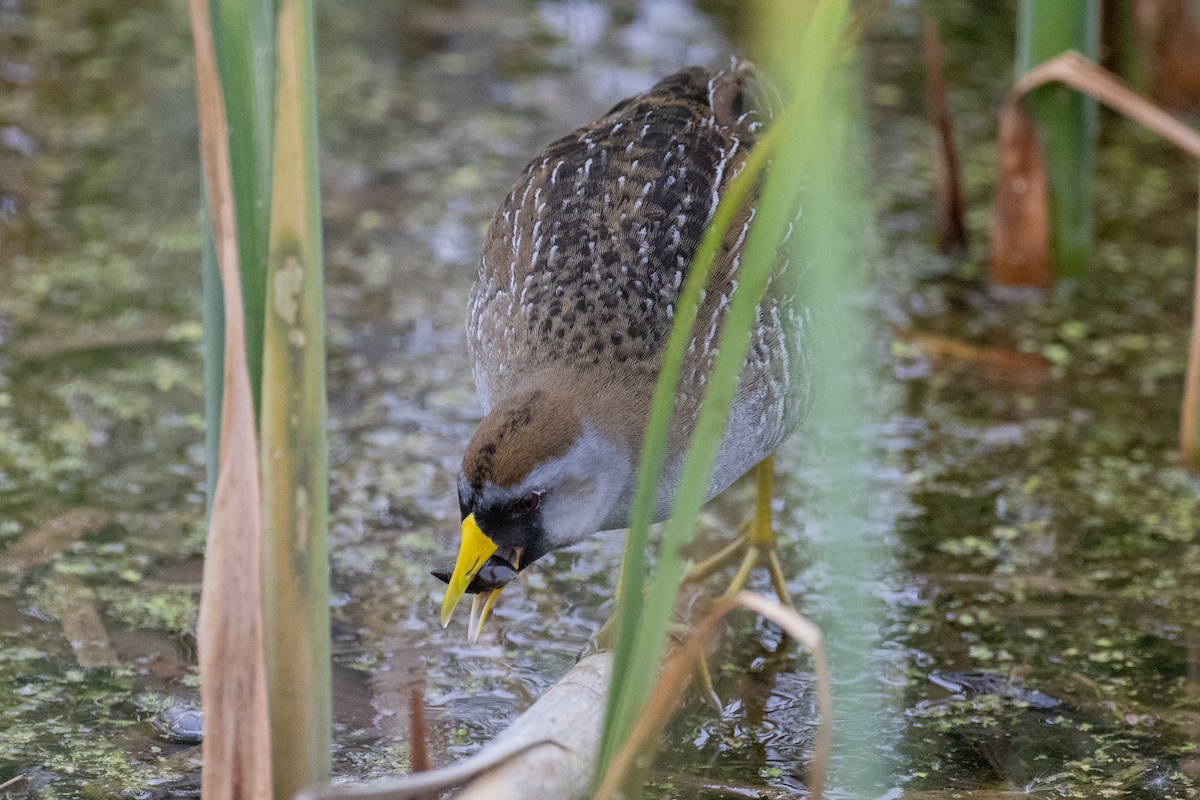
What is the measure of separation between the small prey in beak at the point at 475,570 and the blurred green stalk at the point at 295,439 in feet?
1.16

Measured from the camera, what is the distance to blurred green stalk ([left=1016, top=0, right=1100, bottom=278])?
A: 4453 millimetres

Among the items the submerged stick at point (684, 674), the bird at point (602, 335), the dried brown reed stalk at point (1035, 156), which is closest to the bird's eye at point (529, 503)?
the bird at point (602, 335)

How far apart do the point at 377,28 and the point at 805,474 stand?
327 centimetres

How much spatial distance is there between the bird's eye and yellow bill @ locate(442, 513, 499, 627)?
0.27 feet

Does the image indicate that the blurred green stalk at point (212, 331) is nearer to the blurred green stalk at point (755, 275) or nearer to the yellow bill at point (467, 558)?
the yellow bill at point (467, 558)

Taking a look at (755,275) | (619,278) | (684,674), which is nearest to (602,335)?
(619,278)

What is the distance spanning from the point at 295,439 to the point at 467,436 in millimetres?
1959

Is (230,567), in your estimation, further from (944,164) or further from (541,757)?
(944,164)

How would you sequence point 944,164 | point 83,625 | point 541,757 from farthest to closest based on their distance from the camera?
point 944,164 → point 83,625 → point 541,757

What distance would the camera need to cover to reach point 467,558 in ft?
8.93

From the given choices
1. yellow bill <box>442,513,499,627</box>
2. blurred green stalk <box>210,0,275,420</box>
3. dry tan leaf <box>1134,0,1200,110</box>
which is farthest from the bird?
dry tan leaf <box>1134,0,1200,110</box>

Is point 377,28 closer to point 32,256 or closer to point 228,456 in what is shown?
point 32,256

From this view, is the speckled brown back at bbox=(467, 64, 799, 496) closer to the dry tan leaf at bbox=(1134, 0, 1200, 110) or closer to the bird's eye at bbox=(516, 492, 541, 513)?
the bird's eye at bbox=(516, 492, 541, 513)

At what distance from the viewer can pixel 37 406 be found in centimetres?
421
